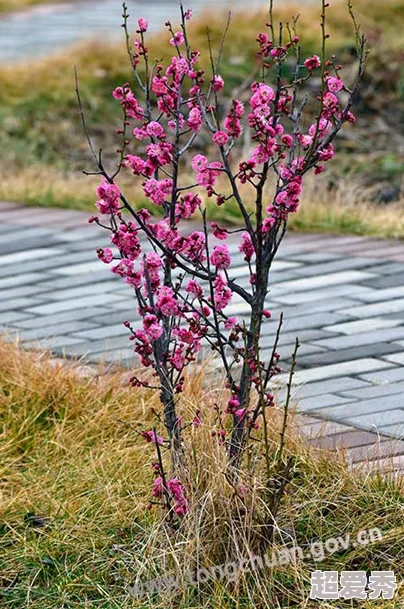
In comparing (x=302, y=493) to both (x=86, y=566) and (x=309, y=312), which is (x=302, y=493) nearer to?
(x=86, y=566)

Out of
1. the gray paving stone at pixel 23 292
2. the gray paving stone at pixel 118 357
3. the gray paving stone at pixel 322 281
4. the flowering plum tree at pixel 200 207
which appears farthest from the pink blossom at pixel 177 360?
the gray paving stone at pixel 23 292

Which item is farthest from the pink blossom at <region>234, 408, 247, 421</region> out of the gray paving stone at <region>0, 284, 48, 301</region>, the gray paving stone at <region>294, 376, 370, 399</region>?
the gray paving stone at <region>0, 284, 48, 301</region>

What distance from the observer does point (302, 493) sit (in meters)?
3.64

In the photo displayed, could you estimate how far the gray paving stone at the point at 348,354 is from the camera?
16.1ft

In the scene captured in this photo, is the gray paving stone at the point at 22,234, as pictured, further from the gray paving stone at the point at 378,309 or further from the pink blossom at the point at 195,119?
the pink blossom at the point at 195,119

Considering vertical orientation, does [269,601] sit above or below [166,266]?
below

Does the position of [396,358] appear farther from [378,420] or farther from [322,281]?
[322,281]

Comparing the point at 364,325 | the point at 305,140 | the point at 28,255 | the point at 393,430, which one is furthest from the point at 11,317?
the point at 305,140

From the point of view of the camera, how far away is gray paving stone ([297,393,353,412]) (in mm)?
4438

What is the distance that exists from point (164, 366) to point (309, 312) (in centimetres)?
214

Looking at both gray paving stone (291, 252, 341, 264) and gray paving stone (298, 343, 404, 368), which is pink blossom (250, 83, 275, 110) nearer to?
gray paving stone (298, 343, 404, 368)

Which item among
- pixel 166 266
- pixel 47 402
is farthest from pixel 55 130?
pixel 166 266

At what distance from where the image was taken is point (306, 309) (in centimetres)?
559

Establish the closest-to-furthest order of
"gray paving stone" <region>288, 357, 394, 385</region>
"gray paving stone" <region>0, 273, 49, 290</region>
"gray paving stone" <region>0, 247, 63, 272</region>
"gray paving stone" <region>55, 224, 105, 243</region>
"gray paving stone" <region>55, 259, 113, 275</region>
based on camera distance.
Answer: "gray paving stone" <region>288, 357, 394, 385</region> < "gray paving stone" <region>0, 273, 49, 290</region> < "gray paving stone" <region>55, 259, 113, 275</region> < "gray paving stone" <region>0, 247, 63, 272</region> < "gray paving stone" <region>55, 224, 105, 243</region>
